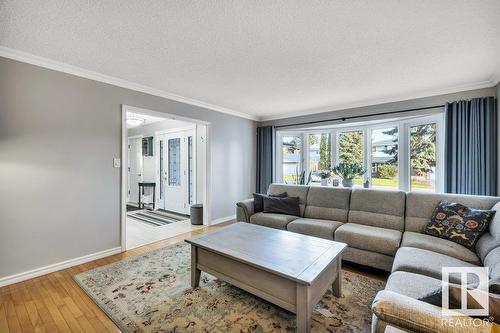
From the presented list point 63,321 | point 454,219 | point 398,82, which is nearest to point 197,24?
point 63,321

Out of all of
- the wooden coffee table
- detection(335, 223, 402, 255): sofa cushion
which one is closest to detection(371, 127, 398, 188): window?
detection(335, 223, 402, 255): sofa cushion

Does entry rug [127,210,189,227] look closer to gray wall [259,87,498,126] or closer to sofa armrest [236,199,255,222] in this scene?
sofa armrest [236,199,255,222]

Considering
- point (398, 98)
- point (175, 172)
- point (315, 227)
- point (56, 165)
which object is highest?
point (398, 98)

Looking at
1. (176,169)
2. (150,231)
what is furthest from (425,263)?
(176,169)

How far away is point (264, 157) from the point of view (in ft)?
17.5

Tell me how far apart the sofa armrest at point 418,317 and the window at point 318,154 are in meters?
3.95

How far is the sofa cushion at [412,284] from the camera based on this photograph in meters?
1.43

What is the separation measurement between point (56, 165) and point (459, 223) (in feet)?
14.6

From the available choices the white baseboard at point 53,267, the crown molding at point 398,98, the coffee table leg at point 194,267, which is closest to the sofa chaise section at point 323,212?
the coffee table leg at point 194,267

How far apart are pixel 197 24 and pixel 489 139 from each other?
392cm

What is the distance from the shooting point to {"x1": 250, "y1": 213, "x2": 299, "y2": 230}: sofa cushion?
3275mm

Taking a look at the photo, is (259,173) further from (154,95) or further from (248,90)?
(154,95)

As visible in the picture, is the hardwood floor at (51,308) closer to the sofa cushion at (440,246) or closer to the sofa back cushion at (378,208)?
the sofa cushion at (440,246)

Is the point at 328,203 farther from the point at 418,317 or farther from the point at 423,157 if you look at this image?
the point at 418,317
